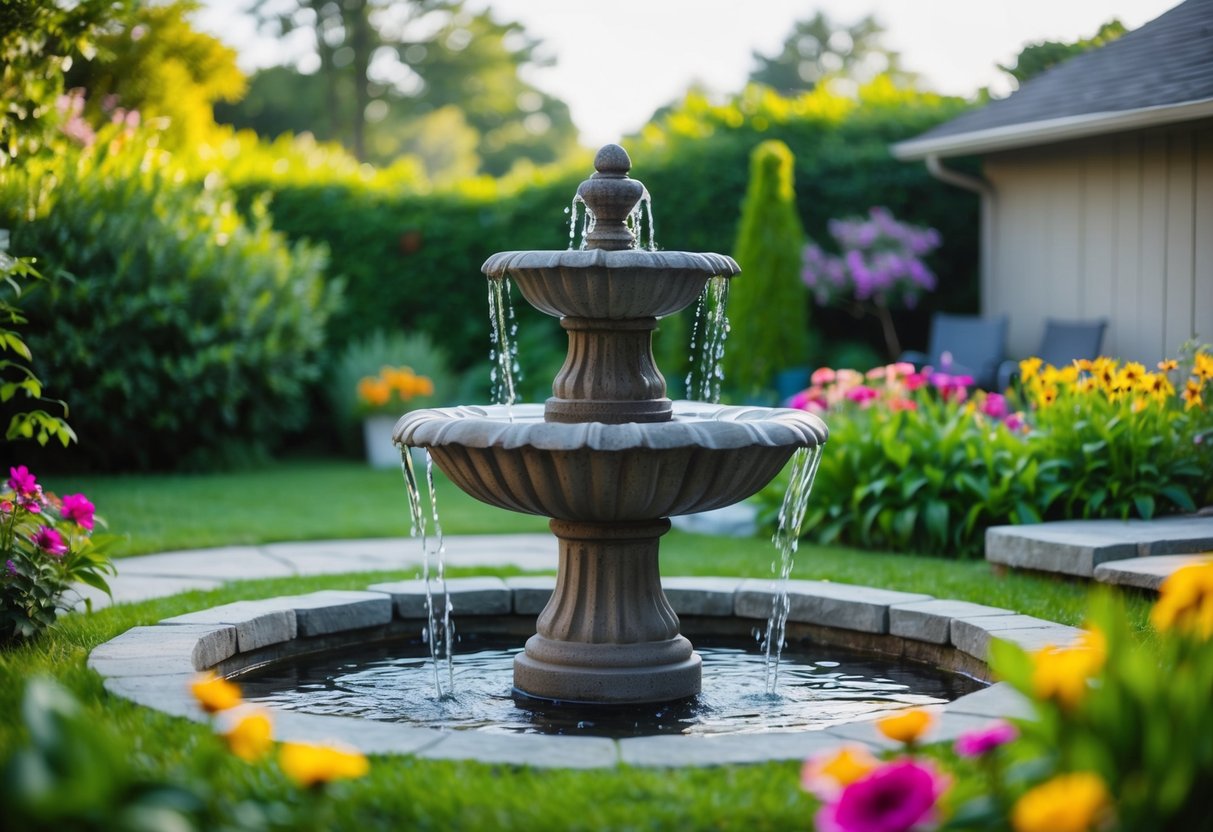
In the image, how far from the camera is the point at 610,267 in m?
4.01

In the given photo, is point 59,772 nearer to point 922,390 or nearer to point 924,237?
point 922,390

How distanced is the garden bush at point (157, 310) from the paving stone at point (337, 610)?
5.39 meters

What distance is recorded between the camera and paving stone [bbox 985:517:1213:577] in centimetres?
550

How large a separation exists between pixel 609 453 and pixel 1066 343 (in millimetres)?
7808

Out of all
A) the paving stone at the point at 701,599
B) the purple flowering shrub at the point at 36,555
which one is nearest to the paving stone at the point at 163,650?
the purple flowering shrub at the point at 36,555

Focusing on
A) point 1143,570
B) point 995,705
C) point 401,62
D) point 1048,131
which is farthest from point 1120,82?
point 401,62

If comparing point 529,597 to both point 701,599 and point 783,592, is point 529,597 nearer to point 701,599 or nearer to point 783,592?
point 701,599

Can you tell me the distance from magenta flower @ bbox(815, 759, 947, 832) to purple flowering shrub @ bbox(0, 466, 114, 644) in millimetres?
3187

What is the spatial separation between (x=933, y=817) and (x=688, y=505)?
189cm

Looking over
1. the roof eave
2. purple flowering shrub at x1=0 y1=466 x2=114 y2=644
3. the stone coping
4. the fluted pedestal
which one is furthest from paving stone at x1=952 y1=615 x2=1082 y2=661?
the roof eave

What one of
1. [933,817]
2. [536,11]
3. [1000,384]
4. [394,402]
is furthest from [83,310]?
[536,11]

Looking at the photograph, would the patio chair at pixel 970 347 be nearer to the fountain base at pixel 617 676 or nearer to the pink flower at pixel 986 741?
the fountain base at pixel 617 676

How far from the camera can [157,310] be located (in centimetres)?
1038

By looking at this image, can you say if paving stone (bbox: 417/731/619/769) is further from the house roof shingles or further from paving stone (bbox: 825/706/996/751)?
the house roof shingles
